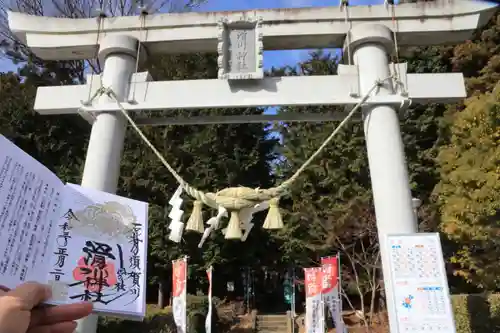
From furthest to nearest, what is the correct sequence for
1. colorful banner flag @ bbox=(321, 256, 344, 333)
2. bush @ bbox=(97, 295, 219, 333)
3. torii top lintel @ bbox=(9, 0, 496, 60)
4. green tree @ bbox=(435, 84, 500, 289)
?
bush @ bbox=(97, 295, 219, 333)
colorful banner flag @ bbox=(321, 256, 344, 333)
green tree @ bbox=(435, 84, 500, 289)
torii top lintel @ bbox=(9, 0, 496, 60)

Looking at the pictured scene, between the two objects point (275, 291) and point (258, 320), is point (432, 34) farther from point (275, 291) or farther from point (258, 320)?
point (275, 291)

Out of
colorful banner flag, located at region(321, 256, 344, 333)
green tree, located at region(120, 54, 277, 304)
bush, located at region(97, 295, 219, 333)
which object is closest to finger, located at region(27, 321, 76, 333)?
colorful banner flag, located at region(321, 256, 344, 333)

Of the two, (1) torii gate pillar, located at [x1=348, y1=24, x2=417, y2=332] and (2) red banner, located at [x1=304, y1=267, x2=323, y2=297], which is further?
(2) red banner, located at [x1=304, y1=267, x2=323, y2=297]

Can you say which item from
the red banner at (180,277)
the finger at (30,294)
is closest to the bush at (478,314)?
the red banner at (180,277)

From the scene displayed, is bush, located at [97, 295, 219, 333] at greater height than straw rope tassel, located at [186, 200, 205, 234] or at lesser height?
lesser

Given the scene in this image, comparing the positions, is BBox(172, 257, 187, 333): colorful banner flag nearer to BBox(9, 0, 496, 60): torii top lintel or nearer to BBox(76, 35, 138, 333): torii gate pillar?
BBox(76, 35, 138, 333): torii gate pillar

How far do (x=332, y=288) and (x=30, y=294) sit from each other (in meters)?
10.3

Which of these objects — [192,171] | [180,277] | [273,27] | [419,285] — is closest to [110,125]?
[273,27]

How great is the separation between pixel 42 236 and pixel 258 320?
52.4ft

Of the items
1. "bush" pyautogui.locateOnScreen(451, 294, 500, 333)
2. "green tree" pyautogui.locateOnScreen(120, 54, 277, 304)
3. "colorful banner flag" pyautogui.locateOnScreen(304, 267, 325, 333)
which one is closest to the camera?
"bush" pyautogui.locateOnScreen(451, 294, 500, 333)

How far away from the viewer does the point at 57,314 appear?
1.13 meters

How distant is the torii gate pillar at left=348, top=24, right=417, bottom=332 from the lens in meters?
4.53

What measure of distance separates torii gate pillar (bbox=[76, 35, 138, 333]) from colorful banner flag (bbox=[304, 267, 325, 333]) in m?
6.97

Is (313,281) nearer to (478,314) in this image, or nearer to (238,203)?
(478,314)
